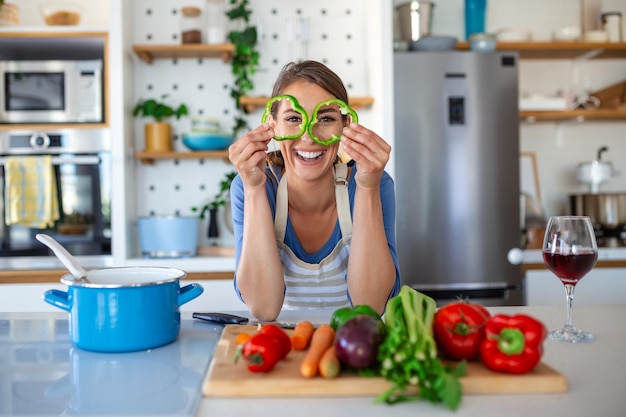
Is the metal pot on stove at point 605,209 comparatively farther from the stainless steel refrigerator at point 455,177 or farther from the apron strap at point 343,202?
the apron strap at point 343,202

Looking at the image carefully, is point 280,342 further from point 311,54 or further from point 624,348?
point 311,54

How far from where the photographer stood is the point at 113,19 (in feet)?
9.68

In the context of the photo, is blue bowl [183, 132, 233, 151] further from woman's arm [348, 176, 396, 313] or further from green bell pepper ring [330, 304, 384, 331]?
green bell pepper ring [330, 304, 384, 331]

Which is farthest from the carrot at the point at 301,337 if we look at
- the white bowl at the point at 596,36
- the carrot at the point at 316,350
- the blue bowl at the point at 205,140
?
the white bowl at the point at 596,36

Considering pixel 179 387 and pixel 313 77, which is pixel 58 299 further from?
pixel 313 77

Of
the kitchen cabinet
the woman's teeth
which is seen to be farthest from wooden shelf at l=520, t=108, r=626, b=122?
the woman's teeth

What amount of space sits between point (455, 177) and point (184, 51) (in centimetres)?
161

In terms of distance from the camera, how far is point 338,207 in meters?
1.69

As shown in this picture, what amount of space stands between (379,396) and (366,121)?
273 cm

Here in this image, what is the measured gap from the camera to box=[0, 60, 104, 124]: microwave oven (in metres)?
2.88

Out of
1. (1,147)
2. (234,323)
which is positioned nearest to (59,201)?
(1,147)

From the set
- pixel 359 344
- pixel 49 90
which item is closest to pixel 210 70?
pixel 49 90

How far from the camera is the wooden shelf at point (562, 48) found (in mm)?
3238

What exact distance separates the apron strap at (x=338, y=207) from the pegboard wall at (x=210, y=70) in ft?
5.72
